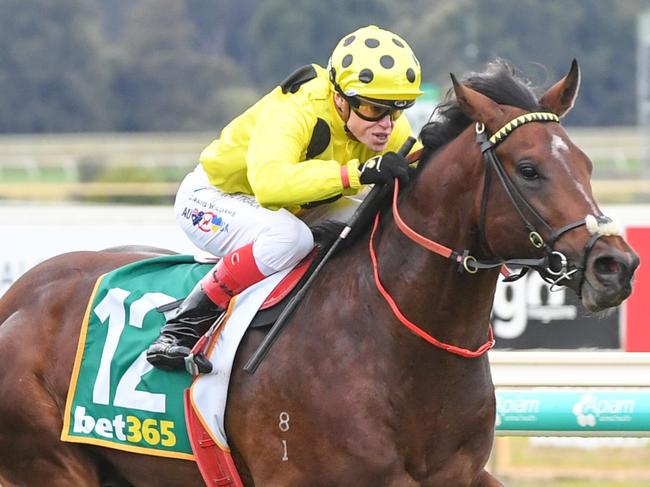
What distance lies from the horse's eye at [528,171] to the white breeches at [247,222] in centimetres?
87

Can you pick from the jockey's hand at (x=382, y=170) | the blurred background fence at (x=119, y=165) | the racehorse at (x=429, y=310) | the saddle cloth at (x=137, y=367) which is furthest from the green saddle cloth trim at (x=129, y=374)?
the blurred background fence at (x=119, y=165)

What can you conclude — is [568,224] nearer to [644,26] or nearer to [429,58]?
[644,26]

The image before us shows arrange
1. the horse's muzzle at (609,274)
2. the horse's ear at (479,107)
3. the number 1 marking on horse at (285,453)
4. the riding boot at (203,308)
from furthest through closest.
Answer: the riding boot at (203,308), the number 1 marking on horse at (285,453), the horse's ear at (479,107), the horse's muzzle at (609,274)

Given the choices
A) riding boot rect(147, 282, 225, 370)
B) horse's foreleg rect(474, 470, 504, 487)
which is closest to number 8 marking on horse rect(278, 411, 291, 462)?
riding boot rect(147, 282, 225, 370)

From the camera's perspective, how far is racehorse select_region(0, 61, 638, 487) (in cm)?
401

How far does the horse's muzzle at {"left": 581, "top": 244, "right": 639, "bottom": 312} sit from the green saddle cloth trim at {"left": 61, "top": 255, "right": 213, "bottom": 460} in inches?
60.1

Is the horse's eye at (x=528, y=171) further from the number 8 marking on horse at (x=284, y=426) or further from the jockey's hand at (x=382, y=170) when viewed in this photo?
the number 8 marking on horse at (x=284, y=426)

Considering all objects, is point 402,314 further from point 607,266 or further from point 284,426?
point 607,266

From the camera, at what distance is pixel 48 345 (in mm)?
5137

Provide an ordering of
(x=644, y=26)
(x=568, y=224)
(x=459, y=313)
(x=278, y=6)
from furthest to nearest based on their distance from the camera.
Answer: (x=278, y=6) < (x=644, y=26) < (x=459, y=313) < (x=568, y=224)

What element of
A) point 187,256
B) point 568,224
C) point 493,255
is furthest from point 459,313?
point 187,256

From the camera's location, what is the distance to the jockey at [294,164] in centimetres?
441

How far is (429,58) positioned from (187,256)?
48467mm

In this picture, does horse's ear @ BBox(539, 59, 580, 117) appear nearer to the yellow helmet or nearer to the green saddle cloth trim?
the yellow helmet
